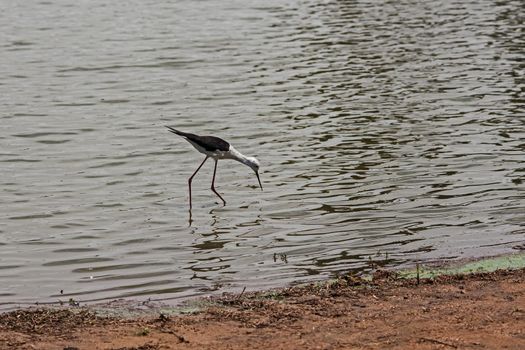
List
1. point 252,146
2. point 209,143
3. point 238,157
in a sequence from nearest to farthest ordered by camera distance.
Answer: point 209,143, point 238,157, point 252,146

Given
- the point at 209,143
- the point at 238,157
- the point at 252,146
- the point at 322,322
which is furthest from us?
the point at 252,146

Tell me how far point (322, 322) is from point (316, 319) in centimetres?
9

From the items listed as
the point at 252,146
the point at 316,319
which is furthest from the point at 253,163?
the point at 316,319

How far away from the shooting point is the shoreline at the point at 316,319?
21.9 feet

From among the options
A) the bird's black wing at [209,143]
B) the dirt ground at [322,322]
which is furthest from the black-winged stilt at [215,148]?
the dirt ground at [322,322]

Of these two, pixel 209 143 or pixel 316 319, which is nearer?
pixel 316 319

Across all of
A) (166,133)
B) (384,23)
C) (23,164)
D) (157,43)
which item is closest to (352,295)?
(23,164)

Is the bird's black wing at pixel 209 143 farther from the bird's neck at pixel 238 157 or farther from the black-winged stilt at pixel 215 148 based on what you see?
the bird's neck at pixel 238 157

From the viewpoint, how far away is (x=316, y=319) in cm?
712

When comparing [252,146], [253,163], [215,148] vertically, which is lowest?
[252,146]

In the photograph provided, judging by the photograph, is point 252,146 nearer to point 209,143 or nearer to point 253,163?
point 253,163

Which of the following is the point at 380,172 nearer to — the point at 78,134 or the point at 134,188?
the point at 134,188

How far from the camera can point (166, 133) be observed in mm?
15156

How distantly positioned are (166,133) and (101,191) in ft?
9.92
